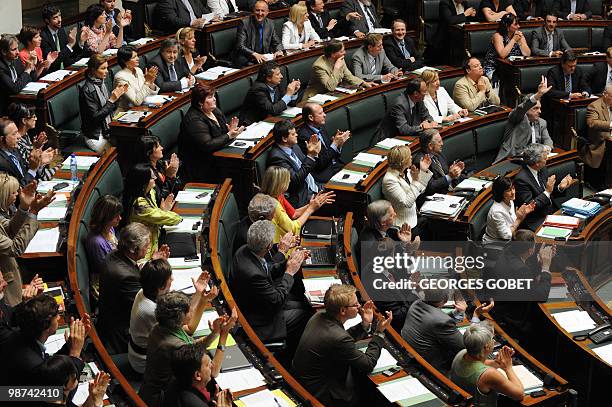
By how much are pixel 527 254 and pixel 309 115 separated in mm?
2360

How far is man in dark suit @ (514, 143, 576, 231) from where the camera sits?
8562 millimetres

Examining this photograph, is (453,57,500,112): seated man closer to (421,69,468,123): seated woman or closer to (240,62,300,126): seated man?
(421,69,468,123): seated woman

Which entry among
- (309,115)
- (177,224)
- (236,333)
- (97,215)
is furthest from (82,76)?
(236,333)

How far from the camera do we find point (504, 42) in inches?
446

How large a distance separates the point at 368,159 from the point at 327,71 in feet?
5.54

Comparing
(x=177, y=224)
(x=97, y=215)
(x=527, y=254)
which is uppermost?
(x=97, y=215)

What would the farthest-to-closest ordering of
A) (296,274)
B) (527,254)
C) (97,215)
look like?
(527,254) → (296,274) → (97,215)

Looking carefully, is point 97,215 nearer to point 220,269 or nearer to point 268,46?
point 220,269

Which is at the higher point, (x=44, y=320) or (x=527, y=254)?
(x=44, y=320)

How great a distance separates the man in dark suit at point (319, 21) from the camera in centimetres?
1138

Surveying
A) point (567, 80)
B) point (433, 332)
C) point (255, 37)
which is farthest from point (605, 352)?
point (255, 37)

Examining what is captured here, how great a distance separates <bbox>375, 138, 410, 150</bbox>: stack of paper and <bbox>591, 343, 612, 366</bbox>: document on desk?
3.13 metres

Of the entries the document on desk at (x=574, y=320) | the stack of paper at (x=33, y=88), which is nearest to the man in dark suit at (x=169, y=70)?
the stack of paper at (x=33, y=88)

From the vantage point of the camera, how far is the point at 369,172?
820 cm
